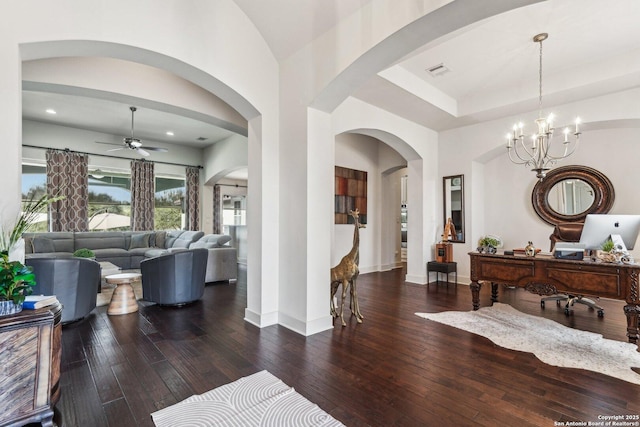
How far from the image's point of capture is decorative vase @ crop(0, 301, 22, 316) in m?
1.66

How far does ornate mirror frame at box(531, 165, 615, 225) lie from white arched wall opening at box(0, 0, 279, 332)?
4.89 metres

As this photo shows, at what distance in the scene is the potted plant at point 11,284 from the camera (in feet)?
5.46

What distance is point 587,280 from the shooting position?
3.14 meters

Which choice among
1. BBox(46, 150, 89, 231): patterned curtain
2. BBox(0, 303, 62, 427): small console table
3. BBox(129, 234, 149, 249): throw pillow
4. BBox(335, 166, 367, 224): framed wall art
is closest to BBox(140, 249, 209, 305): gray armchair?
BBox(0, 303, 62, 427): small console table

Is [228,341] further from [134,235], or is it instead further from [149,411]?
[134,235]

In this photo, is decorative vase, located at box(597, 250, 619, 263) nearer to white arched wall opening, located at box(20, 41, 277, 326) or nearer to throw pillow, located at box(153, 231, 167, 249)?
white arched wall opening, located at box(20, 41, 277, 326)

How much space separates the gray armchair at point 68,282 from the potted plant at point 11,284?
1841 mm

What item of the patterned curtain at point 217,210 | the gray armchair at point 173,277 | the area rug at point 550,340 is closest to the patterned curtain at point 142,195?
the patterned curtain at point 217,210

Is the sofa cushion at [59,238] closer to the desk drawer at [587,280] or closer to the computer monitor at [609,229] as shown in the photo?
the desk drawer at [587,280]

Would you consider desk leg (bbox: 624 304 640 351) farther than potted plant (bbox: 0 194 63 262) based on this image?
Yes

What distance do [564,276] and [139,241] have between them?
8.60 meters

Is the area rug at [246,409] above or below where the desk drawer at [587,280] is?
below

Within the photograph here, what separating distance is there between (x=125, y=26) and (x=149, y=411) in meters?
2.98

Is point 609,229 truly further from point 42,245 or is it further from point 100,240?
point 42,245
